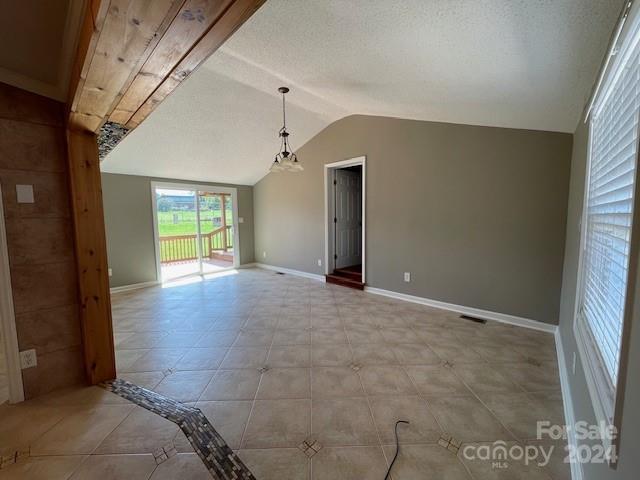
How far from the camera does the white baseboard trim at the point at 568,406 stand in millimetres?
1283

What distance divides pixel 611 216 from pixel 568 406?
127 centimetres

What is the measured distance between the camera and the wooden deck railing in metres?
5.94

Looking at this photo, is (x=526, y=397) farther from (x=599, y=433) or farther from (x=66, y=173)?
(x=66, y=173)

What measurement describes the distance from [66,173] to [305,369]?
2358mm

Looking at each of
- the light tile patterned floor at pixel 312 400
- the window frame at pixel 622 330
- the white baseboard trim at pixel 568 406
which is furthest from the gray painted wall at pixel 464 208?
the window frame at pixel 622 330

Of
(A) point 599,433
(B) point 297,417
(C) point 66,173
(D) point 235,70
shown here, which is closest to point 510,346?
(A) point 599,433

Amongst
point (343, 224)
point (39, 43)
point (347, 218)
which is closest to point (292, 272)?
point (343, 224)

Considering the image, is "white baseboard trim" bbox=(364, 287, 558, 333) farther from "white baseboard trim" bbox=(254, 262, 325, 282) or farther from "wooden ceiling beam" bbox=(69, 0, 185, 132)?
"wooden ceiling beam" bbox=(69, 0, 185, 132)

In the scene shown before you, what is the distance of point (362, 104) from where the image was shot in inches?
132

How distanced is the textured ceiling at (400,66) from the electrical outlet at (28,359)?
2728 millimetres

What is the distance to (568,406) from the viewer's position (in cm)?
170

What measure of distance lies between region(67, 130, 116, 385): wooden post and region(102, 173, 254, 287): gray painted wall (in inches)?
118

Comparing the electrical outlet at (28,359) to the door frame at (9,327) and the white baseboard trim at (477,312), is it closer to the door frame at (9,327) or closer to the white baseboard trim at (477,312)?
the door frame at (9,327)

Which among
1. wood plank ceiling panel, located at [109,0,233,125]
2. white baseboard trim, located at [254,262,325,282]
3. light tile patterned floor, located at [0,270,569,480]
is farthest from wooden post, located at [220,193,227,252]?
wood plank ceiling panel, located at [109,0,233,125]
